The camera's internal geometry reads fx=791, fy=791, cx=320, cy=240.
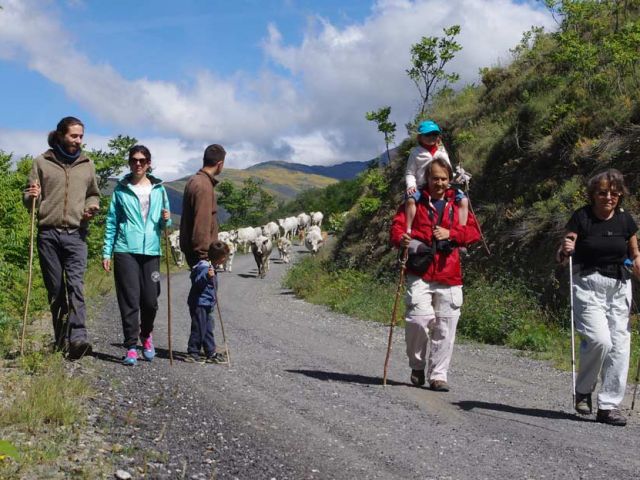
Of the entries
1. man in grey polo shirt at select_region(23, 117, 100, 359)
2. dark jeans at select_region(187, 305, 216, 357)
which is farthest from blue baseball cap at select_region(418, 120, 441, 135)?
man in grey polo shirt at select_region(23, 117, 100, 359)

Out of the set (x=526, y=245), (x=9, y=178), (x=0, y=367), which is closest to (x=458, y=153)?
(x=526, y=245)

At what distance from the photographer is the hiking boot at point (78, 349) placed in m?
7.81

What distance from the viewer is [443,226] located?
25.4 feet

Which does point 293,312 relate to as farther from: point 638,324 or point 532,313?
point 638,324

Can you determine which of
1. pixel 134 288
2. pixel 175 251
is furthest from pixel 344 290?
pixel 175 251

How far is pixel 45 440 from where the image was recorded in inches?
200

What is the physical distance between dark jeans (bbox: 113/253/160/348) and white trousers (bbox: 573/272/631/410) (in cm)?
431

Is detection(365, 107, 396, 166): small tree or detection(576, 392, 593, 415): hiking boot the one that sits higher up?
detection(365, 107, 396, 166): small tree

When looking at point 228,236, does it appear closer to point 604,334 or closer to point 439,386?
point 439,386

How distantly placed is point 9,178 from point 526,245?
Answer: 11782 mm

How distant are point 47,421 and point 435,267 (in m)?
3.84

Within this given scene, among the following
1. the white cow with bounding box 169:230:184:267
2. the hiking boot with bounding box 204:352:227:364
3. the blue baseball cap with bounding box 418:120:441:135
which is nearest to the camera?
the blue baseball cap with bounding box 418:120:441:135

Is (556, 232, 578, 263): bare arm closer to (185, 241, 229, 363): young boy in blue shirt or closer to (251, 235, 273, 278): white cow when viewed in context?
(185, 241, 229, 363): young boy in blue shirt

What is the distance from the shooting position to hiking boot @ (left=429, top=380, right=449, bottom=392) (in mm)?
7711
